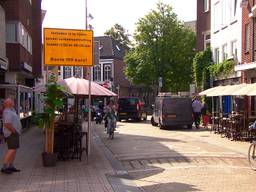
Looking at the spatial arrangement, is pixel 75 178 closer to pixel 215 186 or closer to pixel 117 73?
pixel 215 186

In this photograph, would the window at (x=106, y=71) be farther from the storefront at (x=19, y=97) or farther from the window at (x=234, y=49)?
the window at (x=234, y=49)

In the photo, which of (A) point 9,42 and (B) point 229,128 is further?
(A) point 9,42

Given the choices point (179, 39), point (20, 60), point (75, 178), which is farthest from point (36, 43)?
point (75, 178)

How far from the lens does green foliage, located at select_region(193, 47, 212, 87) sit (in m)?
36.6

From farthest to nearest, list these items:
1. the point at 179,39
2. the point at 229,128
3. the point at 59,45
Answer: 1. the point at 179,39
2. the point at 229,128
3. the point at 59,45

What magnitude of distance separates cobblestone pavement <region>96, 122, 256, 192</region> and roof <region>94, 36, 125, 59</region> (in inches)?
2407

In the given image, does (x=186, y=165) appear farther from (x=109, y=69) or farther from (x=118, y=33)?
(x=118, y=33)

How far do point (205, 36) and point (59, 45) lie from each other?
83.2 feet

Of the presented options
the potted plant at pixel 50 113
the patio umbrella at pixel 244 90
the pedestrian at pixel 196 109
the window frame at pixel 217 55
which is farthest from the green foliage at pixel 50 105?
the window frame at pixel 217 55

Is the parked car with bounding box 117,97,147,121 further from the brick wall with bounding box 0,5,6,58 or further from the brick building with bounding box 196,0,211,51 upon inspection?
the brick wall with bounding box 0,5,6,58

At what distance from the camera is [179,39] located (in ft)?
187

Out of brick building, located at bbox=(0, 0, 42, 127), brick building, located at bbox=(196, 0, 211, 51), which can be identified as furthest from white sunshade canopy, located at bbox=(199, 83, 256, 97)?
brick building, located at bbox=(196, 0, 211, 51)

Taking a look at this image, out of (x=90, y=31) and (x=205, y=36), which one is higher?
(x=205, y=36)

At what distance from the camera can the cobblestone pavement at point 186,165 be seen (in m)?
10.9
